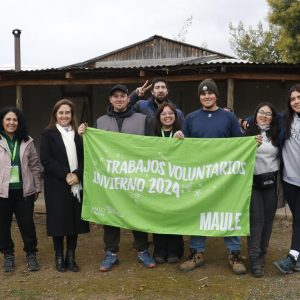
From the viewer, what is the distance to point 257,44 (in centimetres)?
3791

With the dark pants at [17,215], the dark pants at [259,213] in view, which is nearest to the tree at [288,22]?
the dark pants at [259,213]

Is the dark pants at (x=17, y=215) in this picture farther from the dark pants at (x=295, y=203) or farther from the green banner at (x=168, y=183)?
the dark pants at (x=295, y=203)

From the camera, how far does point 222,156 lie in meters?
4.56

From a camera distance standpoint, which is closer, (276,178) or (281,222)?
(276,178)

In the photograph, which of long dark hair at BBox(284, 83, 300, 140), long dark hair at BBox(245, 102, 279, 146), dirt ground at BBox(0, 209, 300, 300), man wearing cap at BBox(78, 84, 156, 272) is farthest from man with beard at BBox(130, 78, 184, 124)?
dirt ground at BBox(0, 209, 300, 300)

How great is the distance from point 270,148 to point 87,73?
587cm

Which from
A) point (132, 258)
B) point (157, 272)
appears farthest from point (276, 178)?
point (132, 258)

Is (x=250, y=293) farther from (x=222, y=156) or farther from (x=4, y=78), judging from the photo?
(x=4, y=78)

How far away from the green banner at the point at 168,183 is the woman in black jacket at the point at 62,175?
122mm

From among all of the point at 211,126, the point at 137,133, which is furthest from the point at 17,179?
the point at 211,126

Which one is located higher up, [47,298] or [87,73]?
[87,73]

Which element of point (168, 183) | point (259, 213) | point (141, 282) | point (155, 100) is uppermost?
point (155, 100)

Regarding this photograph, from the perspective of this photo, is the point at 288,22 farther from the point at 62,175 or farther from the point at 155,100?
the point at 62,175

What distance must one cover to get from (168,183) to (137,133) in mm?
645
